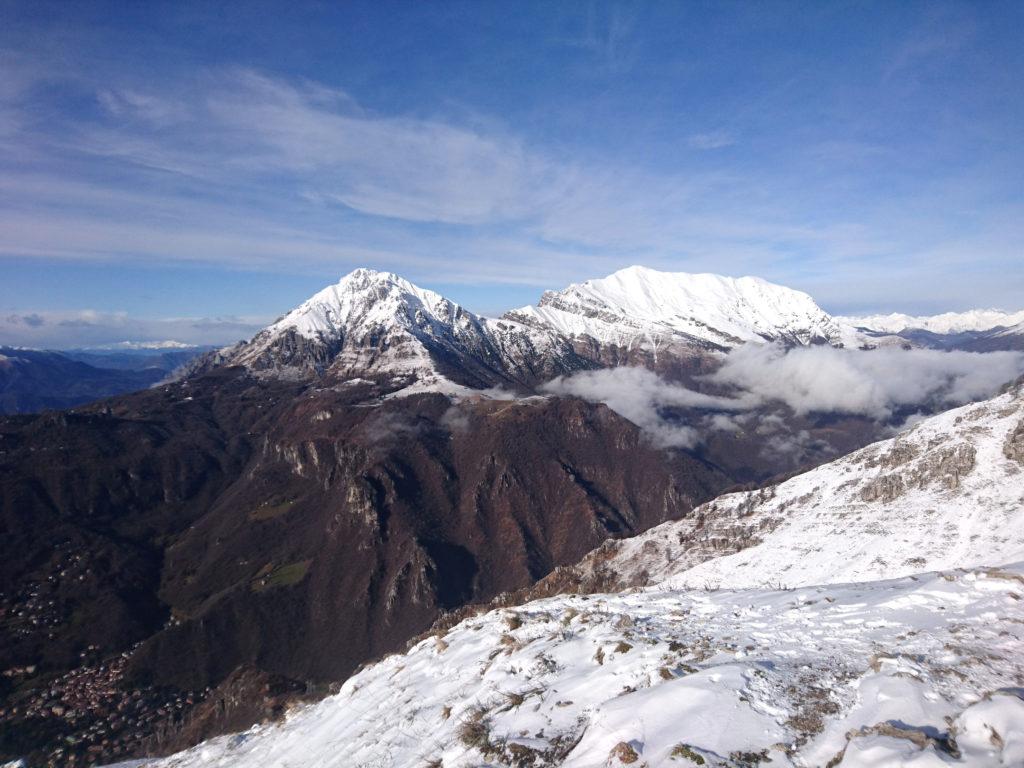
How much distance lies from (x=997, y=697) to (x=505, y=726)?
12.1m

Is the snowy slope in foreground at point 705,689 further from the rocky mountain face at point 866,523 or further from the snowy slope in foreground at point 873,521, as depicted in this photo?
the rocky mountain face at point 866,523

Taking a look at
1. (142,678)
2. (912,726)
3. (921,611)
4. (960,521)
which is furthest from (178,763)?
(142,678)

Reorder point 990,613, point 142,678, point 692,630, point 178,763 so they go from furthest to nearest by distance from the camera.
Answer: point 142,678
point 178,763
point 692,630
point 990,613

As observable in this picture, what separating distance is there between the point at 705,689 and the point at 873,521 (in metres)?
67.3

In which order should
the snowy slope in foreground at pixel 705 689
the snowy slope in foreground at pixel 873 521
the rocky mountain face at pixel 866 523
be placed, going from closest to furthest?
the snowy slope in foreground at pixel 705 689 < the snowy slope in foreground at pixel 873 521 < the rocky mountain face at pixel 866 523

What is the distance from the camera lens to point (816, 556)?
61.5 m

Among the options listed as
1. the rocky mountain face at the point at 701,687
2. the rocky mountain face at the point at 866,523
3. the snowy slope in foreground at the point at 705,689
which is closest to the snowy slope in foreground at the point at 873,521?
the rocky mountain face at the point at 866,523

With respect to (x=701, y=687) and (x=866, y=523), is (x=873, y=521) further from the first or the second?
(x=701, y=687)

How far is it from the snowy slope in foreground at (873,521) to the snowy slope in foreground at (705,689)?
122 ft

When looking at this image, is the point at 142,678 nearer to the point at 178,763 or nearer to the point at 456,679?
the point at 178,763

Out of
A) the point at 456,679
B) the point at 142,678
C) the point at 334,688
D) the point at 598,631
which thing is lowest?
the point at 142,678

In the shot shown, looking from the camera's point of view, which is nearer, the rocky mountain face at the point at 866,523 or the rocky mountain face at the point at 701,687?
the rocky mountain face at the point at 701,687

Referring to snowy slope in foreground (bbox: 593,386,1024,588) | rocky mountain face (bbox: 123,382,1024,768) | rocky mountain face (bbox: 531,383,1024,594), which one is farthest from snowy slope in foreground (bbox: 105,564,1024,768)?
rocky mountain face (bbox: 531,383,1024,594)

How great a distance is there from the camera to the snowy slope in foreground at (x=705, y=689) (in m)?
11.1
